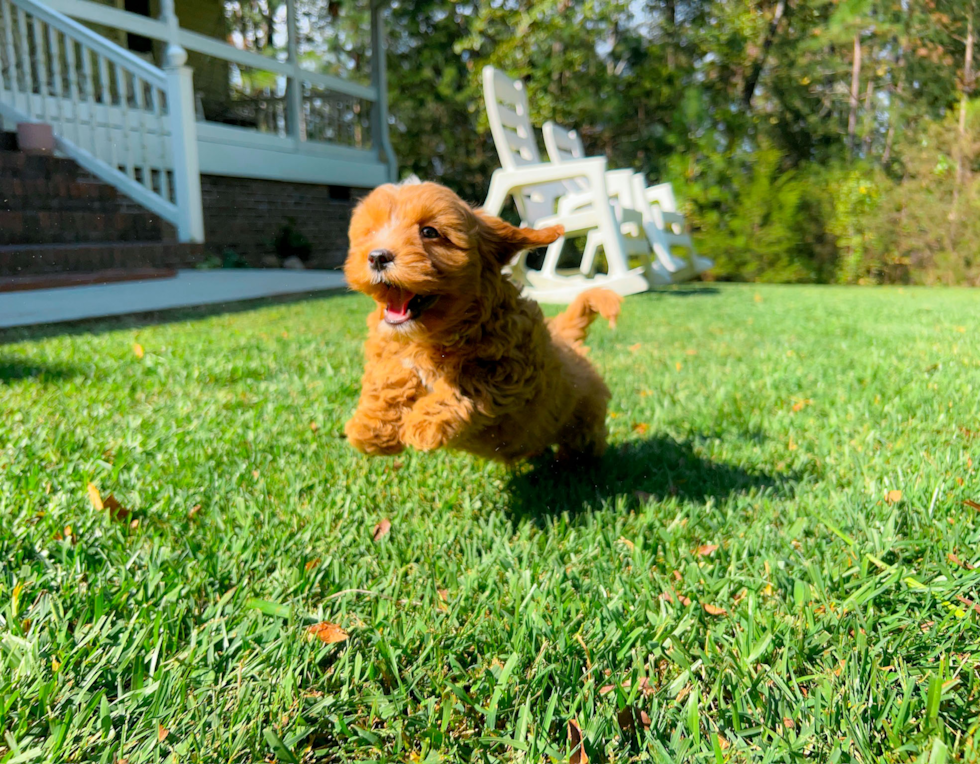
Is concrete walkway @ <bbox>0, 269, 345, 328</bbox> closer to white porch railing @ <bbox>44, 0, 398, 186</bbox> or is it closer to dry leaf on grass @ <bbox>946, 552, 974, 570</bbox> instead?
white porch railing @ <bbox>44, 0, 398, 186</bbox>

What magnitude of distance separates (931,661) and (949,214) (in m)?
12.2

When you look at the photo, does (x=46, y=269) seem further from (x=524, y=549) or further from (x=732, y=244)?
(x=732, y=244)

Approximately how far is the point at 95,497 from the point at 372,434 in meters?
0.88

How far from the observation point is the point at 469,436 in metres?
2.10

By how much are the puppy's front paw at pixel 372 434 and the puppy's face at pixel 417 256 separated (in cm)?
35

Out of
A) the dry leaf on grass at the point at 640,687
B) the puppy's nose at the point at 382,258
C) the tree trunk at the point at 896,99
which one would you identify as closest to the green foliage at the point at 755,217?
the tree trunk at the point at 896,99

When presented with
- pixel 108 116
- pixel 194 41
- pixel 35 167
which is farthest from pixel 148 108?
pixel 35 167

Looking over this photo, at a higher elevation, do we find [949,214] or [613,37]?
[613,37]

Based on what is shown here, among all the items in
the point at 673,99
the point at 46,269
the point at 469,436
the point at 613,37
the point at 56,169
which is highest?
the point at 613,37

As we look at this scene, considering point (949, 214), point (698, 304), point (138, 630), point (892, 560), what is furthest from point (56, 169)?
point (949, 214)

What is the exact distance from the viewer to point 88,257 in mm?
7363

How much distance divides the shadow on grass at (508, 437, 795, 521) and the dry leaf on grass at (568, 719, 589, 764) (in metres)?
1.03

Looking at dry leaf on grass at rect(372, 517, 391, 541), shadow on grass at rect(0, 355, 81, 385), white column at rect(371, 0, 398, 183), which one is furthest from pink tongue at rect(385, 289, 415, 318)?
white column at rect(371, 0, 398, 183)

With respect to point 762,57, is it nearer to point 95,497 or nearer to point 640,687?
point 95,497
